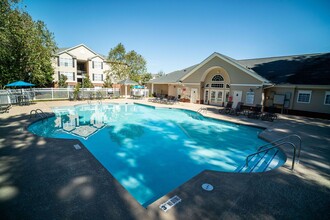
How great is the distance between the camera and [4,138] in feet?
22.2

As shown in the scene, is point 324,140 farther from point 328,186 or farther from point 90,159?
point 90,159

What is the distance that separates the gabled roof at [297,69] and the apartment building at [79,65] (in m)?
28.0

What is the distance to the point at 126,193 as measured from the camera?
3.65m

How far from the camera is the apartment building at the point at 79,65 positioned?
95.0 feet

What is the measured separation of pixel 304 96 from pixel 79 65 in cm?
3921

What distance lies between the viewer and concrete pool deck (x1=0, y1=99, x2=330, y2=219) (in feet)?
10.0

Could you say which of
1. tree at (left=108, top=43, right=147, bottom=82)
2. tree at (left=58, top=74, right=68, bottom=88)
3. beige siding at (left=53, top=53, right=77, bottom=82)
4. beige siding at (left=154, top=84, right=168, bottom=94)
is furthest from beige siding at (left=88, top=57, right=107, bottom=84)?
beige siding at (left=154, top=84, right=168, bottom=94)

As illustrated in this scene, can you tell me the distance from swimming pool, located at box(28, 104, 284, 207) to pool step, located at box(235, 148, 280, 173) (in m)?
0.33

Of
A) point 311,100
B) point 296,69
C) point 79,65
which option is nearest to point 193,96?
point 296,69

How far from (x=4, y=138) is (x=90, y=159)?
4805 millimetres

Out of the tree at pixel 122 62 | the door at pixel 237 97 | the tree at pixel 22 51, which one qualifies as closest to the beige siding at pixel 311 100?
the door at pixel 237 97

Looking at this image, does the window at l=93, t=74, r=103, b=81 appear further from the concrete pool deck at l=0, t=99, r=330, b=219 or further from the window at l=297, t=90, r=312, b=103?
the window at l=297, t=90, r=312, b=103

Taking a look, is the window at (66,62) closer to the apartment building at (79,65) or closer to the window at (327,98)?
the apartment building at (79,65)

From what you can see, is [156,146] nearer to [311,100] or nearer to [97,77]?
[311,100]
